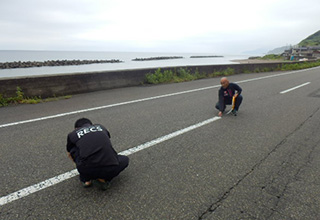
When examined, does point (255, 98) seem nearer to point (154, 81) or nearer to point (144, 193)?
point (154, 81)

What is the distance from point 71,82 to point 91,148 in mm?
6503

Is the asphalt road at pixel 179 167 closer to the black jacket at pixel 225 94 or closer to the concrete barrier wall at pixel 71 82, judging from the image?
the black jacket at pixel 225 94

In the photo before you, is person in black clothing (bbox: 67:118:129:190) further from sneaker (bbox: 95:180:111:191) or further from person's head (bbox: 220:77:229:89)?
person's head (bbox: 220:77:229:89)

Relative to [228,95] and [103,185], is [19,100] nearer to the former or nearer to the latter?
[103,185]

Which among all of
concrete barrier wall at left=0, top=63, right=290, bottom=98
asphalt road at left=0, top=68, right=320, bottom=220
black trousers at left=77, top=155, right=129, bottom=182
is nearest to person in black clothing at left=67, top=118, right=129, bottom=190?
black trousers at left=77, top=155, right=129, bottom=182

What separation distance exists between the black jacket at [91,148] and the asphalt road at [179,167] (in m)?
0.40

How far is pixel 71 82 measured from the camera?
795 cm

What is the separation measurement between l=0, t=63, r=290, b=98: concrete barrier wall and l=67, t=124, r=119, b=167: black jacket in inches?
226

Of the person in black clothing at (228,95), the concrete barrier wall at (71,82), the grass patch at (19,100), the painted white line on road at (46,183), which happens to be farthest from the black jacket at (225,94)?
the grass patch at (19,100)

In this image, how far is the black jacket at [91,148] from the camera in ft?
7.43

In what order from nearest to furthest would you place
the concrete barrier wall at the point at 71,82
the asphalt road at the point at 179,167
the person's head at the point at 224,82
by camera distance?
the asphalt road at the point at 179,167 < the person's head at the point at 224,82 < the concrete barrier wall at the point at 71,82

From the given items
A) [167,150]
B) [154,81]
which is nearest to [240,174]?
[167,150]

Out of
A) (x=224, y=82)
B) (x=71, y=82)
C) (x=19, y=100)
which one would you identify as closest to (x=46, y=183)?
(x=224, y=82)

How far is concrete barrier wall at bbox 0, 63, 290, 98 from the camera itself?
668 cm
